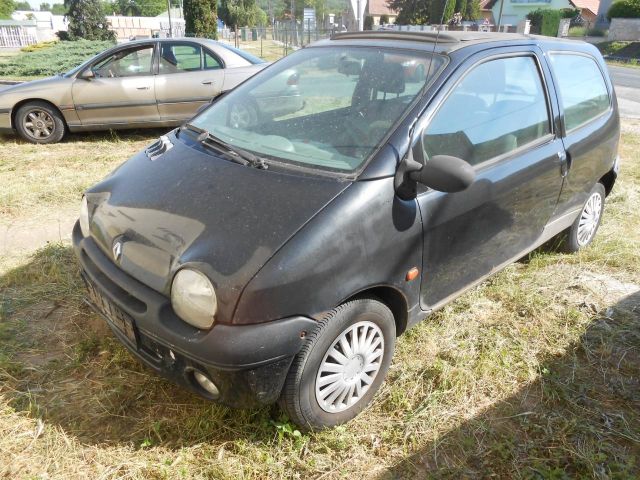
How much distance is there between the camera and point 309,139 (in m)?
2.46

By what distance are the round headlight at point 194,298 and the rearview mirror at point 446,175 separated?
1.03 meters

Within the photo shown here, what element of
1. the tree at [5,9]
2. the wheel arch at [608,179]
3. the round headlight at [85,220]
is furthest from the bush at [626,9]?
the tree at [5,9]

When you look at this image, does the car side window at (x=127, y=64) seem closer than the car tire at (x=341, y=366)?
No

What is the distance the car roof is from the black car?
18 mm

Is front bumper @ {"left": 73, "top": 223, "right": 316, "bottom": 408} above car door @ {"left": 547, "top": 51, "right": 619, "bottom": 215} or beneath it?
beneath

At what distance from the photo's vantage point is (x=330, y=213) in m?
1.98

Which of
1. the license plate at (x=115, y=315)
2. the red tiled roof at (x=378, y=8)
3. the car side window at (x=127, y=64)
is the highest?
the red tiled roof at (x=378, y=8)

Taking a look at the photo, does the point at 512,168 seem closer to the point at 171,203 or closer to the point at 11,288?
the point at 171,203

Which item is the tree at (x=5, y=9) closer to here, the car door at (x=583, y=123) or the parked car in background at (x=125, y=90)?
the parked car in background at (x=125, y=90)

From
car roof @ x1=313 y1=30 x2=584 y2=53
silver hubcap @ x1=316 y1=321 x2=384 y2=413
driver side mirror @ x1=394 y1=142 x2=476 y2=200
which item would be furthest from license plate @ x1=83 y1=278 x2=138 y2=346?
car roof @ x1=313 y1=30 x2=584 y2=53

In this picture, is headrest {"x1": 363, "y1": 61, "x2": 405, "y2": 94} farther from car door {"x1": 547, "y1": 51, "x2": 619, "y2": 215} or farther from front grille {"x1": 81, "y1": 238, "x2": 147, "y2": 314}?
front grille {"x1": 81, "y1": 238, "x2": 147, "y2": 314}

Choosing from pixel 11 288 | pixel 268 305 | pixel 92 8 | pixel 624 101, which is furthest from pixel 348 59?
pixel 92 8

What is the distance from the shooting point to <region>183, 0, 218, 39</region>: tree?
73.7 ft

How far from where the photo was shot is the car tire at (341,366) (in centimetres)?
198
